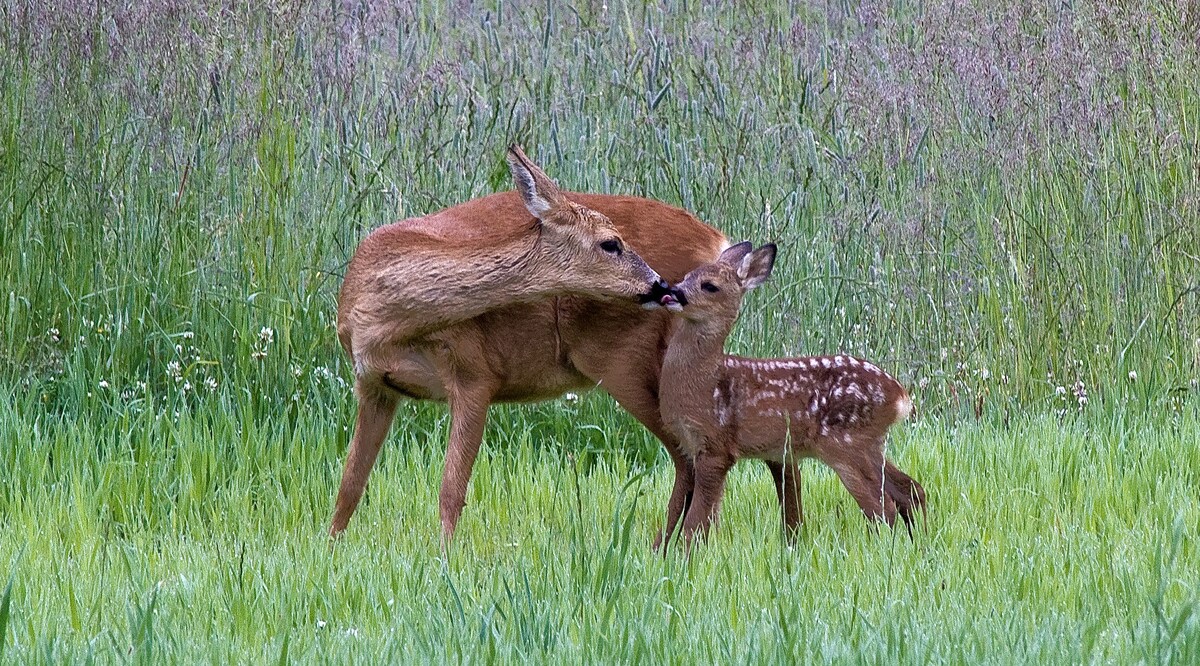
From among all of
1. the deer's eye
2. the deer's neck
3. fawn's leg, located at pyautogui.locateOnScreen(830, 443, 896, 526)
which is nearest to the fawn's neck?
the deer's neck

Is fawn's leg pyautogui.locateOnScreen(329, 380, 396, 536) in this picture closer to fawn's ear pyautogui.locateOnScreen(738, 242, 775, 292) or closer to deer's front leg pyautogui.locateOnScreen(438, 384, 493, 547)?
deer's front leg pyautogui.locateOnScreen(438, 384, 493, 547)

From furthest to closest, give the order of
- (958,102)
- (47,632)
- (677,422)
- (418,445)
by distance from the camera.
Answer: (958,102) < (418,445) < (677,422) < (47,632)

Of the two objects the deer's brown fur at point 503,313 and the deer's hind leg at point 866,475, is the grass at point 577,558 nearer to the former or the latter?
the deer's hind leg at point 866,475

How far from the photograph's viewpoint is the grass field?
4.92 m

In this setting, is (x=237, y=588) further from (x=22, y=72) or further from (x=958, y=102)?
(x=958, y=102)

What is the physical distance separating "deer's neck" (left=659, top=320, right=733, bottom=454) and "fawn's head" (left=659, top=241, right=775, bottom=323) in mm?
53

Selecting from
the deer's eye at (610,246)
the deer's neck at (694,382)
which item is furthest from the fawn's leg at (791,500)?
the deer's eye at (610,246)

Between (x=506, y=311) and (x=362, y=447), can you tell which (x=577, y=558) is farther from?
(x=362, y=447)

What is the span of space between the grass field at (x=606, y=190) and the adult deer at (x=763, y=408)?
208 mm

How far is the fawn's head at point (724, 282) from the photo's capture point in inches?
200

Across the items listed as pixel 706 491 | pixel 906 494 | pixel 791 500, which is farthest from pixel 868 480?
pixel 706 491

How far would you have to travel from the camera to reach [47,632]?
11.3 ft

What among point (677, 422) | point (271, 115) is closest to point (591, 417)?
point (677, 422)

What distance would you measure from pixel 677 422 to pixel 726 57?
3128mm
